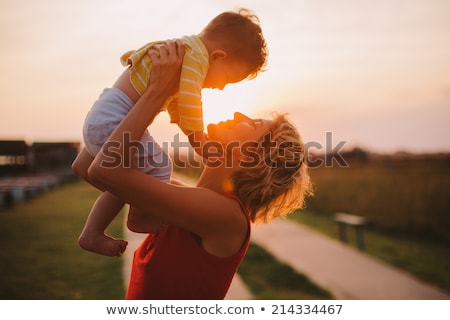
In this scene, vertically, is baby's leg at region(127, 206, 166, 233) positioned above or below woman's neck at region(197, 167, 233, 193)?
below

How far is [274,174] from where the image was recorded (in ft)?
6.00

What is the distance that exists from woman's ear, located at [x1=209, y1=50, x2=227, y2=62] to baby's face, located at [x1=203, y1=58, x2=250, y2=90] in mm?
14

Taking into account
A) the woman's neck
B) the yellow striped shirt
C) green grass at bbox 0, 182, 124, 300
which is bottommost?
green grass at bbox 0, 182, 124, 300

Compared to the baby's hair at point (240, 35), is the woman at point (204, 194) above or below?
below

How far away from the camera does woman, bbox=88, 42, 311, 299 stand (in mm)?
1518

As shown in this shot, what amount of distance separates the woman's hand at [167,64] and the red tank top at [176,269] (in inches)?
21.2

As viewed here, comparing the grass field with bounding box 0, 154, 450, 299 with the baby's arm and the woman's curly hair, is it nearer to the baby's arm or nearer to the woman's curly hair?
the woman's curly hair

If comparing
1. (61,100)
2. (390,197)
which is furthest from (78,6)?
(390,197)

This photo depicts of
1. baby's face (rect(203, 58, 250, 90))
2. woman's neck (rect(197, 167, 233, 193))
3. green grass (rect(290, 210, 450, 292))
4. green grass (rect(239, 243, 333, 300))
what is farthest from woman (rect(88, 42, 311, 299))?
green grass (rect(290, 210, 450, 292))

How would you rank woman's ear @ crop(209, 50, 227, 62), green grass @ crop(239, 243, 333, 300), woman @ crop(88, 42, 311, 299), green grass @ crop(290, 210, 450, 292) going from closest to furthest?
woman @ crop(88, 42, 311, 299)
woman's ear @ crop(209, 50, 227, 62)
green grass @ crop(239, 243, 333, 300)
green grass @ crop(290, 210, 450, 292)

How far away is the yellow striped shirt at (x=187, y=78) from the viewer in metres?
1.75

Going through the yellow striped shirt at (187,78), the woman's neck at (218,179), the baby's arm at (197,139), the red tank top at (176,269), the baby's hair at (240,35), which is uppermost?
the baby's hair at (240,35)

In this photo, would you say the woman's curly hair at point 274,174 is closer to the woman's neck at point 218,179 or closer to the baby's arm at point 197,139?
the woman's neck at point 218,179

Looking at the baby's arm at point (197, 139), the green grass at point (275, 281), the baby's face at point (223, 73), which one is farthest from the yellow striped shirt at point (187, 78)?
the green grass at point (275, 281)
